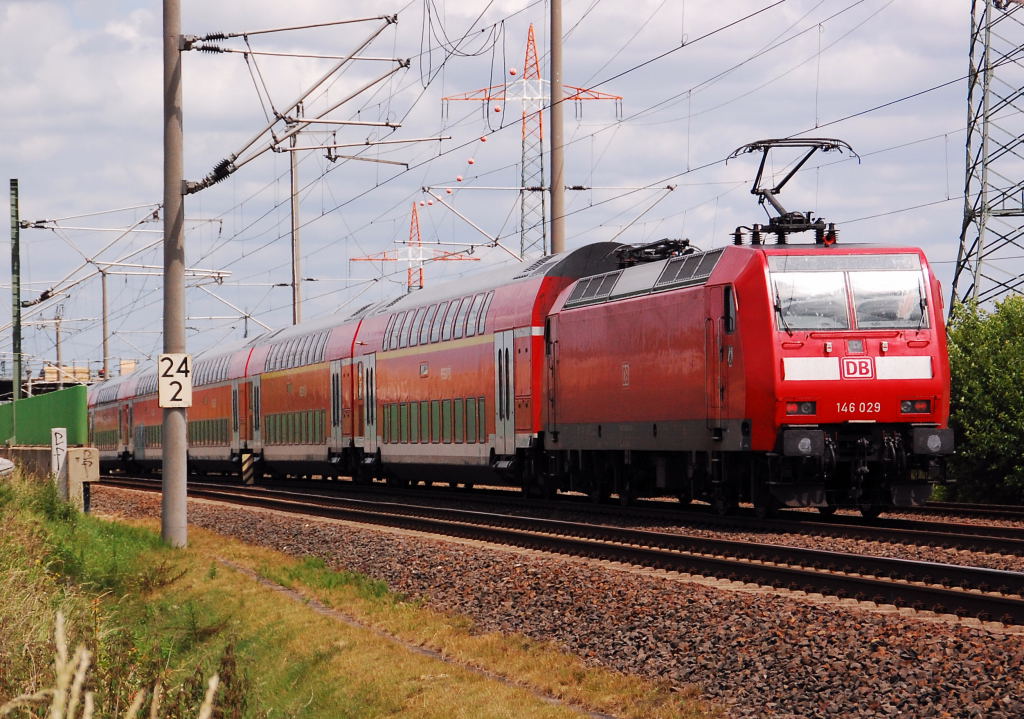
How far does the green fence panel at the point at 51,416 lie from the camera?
32719 millimetres

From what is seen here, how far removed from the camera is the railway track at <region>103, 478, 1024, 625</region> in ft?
37.7

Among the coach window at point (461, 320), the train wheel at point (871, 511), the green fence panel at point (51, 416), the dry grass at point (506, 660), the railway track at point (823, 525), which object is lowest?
the dry grass at point (506, 660)

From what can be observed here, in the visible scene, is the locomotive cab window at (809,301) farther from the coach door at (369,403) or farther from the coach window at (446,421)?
the coach door at (369,403)

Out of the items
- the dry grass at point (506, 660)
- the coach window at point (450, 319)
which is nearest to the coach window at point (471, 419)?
the coach window at point (450, 319)

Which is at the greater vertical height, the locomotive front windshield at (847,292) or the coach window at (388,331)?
the coach window at (388,331)

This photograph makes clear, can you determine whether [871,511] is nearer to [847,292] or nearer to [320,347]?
[847,292]

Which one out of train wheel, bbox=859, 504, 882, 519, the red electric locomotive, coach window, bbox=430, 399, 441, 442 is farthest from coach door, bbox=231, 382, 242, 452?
train wheel, bbox=859, 504, 882, 519

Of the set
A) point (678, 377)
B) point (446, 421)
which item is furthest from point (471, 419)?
point (678, 377)

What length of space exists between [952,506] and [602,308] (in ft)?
21.8

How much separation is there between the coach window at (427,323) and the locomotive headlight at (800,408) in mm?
13558

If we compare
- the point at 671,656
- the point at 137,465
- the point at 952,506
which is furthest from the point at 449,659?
the point at 137,465

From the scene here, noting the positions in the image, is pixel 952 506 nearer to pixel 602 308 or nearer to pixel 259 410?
pixel 602 308

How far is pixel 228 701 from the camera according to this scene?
7.76m

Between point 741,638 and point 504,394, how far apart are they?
631 inches
